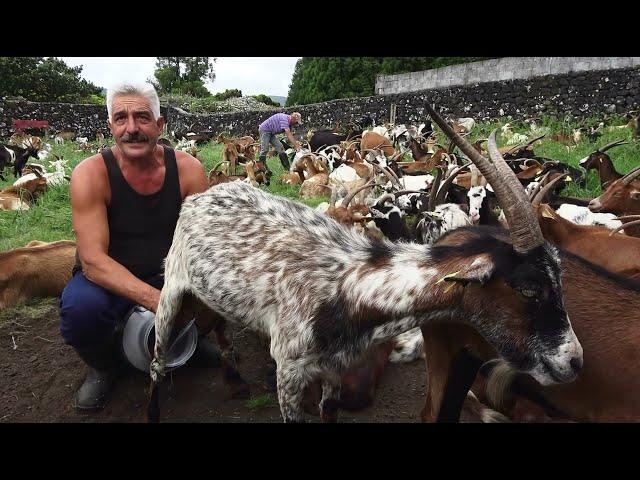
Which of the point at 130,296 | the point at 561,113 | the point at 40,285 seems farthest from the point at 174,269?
the point at 561,113

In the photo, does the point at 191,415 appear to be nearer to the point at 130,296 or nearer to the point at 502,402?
the point at 130,296

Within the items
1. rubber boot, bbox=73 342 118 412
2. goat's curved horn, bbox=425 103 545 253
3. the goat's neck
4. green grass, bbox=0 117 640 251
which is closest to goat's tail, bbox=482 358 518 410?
goat's curved horn, bbox=425 103 545 253

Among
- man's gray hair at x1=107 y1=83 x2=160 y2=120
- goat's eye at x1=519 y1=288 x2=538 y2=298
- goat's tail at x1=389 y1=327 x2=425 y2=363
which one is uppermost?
man's gray hair at x1=107 y1=83 x2=160 y2=120

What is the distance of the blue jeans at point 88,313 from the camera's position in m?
2.65

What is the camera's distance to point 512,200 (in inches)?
70.8

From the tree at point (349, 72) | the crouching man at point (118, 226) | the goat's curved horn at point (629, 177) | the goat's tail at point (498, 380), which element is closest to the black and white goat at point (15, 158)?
the crouching man at point (118, 226)

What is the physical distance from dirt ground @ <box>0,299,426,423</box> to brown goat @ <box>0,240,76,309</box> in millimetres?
911

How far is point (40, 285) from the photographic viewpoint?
4539 millimetres

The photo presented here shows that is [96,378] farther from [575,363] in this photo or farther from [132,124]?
[575,363]

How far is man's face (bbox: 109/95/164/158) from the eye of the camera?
8.57 feet

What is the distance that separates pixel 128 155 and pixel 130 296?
30.2 inches

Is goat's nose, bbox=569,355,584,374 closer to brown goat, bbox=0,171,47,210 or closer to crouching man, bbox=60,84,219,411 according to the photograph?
crouching man, bbox=60,84,219,411

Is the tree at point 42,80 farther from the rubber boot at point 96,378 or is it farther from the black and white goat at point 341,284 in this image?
the black and white goat at point 341,284

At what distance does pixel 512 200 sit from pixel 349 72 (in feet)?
A: 107
